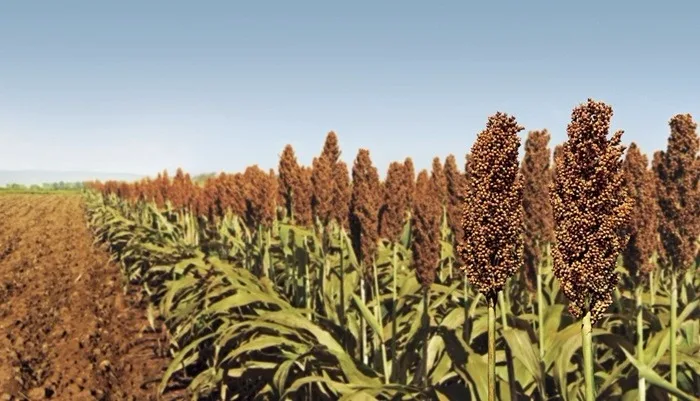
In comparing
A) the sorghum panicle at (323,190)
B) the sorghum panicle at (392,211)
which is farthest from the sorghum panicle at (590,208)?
the sorghum panicle at (323,190)

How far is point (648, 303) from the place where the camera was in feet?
15.6

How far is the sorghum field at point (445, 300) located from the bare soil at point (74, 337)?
0.04 metres

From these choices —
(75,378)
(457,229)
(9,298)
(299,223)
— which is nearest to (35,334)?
(75,378)

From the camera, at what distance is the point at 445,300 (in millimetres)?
5508

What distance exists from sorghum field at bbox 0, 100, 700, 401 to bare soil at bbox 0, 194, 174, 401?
0.14ft

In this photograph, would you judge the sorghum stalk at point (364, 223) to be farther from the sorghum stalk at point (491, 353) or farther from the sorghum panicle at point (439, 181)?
the sorghum panicle at point (439, 181)

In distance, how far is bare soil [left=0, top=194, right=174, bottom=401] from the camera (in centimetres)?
694

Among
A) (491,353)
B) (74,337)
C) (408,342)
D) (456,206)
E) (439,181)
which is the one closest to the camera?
(491,353)

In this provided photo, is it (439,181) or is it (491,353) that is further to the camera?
(439,181)

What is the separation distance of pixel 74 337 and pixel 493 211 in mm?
8620

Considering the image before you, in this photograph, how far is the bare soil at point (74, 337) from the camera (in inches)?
273

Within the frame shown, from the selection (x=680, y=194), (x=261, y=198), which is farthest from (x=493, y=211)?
(x=261, y=198)

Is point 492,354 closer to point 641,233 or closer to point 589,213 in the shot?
point 589,213

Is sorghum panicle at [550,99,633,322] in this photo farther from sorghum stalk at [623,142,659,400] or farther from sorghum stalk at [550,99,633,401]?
sorghum stalk at [623,142,659,400]
